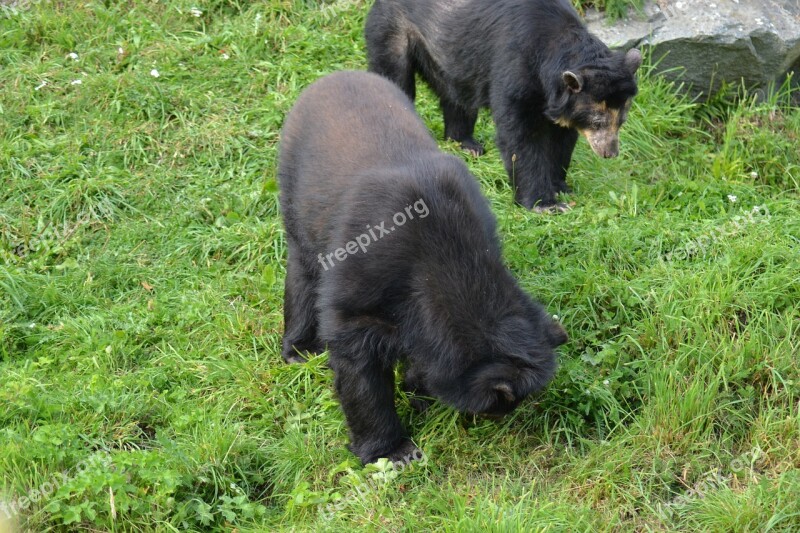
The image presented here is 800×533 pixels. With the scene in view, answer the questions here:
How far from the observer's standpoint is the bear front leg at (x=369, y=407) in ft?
15.4

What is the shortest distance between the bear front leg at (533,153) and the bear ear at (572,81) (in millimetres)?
436

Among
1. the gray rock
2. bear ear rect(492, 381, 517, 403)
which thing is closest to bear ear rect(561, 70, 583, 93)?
the gray rock

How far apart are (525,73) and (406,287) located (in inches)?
123

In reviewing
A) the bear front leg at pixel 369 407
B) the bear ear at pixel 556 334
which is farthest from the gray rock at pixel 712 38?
the bear front leg at pixel 369 407

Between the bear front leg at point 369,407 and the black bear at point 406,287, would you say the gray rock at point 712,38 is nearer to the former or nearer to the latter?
the black bear at point 406,287

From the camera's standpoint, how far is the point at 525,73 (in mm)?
7098

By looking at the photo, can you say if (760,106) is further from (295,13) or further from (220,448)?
(220,448)

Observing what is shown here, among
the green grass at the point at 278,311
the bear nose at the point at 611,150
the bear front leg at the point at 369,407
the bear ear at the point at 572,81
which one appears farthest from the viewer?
the bear nose at the point at 611,150

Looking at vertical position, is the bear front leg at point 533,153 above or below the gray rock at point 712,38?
below

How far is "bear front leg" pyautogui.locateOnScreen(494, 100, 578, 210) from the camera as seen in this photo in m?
7.10

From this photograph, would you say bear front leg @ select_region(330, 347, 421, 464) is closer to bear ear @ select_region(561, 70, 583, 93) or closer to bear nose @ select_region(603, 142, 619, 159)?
bear ear @ select_region(561, 70, 583, 93)

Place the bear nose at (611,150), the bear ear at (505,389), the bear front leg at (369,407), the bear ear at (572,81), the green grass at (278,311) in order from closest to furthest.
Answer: the bear ear at (505,389) → the green grass at (278,311) → the bear front leg at (369,407) → the bear ear at (572,81) → the bear nose at (611,150)

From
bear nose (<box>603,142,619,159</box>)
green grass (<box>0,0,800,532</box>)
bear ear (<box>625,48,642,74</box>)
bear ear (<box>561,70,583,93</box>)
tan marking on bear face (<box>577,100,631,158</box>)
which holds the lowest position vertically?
green grass (<box>0,0,800,532</box>)

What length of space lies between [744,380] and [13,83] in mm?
6504
